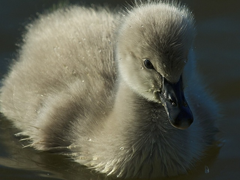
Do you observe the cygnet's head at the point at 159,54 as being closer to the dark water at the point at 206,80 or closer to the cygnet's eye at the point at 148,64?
the cygnet's eye at the point at 148,64

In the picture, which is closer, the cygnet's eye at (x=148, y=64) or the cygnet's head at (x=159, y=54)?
the cygnet's head at (x=159, y=54)

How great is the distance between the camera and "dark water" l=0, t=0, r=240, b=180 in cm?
445

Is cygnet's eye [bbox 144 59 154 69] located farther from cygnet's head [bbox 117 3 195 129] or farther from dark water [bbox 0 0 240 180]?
dark water [bbox 0 0 240 180]

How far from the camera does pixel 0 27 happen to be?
6094 mm

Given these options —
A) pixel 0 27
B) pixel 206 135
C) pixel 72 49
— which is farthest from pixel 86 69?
pixel 0 27

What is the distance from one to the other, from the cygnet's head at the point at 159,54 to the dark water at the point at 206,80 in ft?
2.05

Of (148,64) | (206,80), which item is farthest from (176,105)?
(206,80)

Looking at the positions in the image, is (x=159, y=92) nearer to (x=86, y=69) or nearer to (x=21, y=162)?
(x=86, y=69)

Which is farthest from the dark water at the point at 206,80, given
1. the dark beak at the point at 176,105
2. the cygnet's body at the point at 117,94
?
the dark beak at the point at 176,105

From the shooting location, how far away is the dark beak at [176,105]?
3.84m

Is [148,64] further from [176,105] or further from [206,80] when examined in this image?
[206,80]

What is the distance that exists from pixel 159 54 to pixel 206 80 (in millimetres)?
1631

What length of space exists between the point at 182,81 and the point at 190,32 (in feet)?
1.01

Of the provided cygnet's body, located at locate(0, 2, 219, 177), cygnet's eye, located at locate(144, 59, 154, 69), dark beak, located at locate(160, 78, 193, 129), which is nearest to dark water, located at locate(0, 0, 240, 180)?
cygnet's body, located at locate(0, 2, 219, 177)
